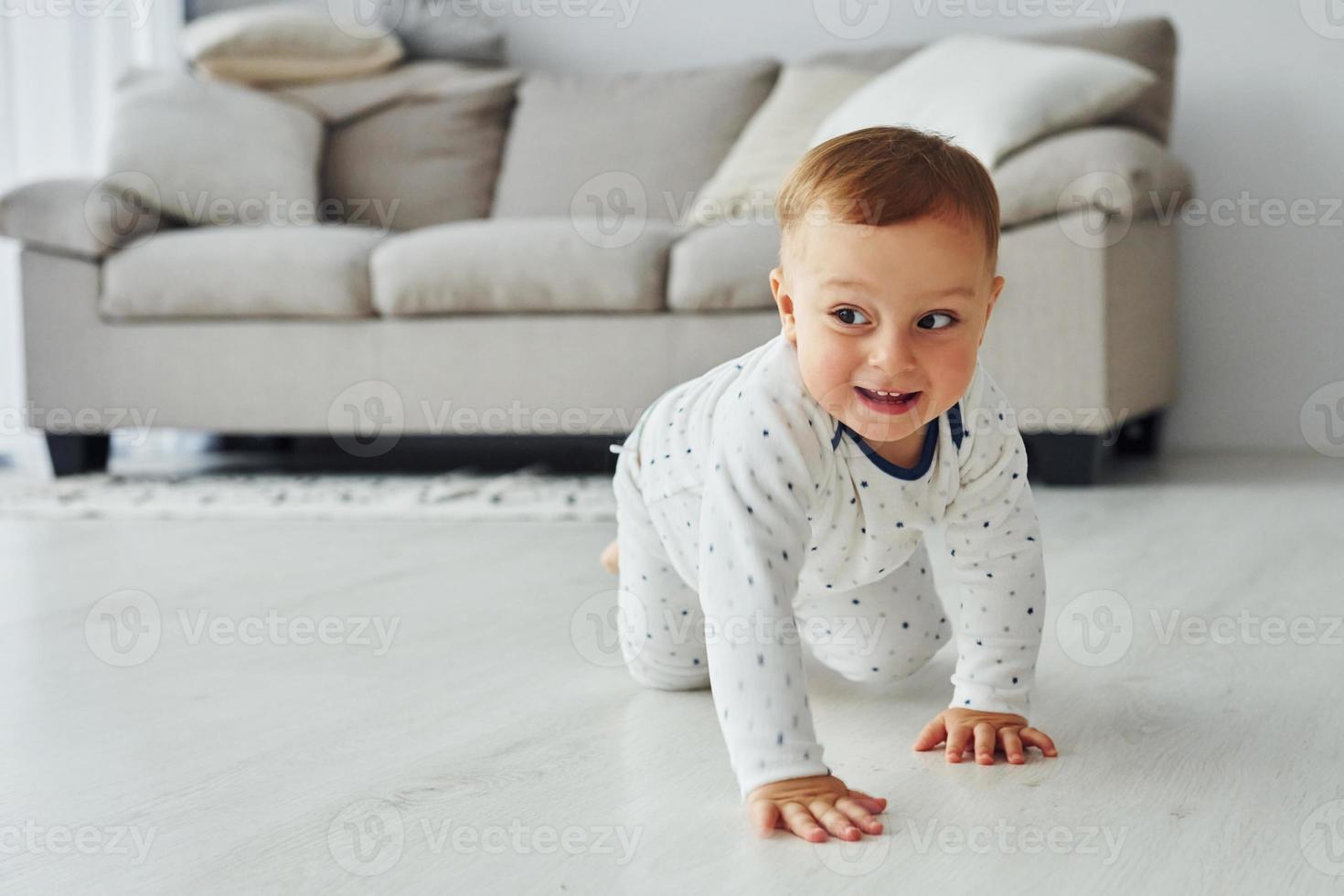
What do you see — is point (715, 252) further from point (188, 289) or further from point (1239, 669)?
point (1239, 669)

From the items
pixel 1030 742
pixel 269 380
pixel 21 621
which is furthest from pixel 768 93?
pixel 1030 742

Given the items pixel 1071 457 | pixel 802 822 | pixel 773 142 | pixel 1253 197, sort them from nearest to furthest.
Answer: pixel 802 822, pixel 1071 457, pixel 773 142, pixel 1253 197

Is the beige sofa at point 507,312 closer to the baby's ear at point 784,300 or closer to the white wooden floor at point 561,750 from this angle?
the white wooden floor at point 561,750

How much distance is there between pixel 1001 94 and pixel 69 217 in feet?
5.88

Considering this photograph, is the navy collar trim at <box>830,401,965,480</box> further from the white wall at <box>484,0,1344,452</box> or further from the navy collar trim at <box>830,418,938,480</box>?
the white wall at <box>484,0,1344,452</box>

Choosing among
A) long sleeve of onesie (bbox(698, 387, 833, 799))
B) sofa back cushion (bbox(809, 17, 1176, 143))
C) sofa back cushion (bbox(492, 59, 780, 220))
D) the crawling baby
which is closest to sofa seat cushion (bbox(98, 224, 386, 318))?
sofa back cushion (bbox(492, 59, 780, 220))

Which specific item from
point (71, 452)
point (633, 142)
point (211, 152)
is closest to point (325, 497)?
point (71, 452)

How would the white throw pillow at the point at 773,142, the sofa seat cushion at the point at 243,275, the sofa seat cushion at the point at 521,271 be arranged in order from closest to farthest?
the sofa seat cushion at the point at 521,271 → the sofa seat cushion at the point at 243,275 → the white throw pillow at the point at 773,142

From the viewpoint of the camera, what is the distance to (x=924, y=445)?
2.97 ft

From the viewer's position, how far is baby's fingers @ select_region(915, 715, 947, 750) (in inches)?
36.4

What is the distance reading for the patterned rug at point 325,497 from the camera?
2.14 metres

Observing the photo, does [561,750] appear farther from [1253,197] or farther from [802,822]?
[1253,197]

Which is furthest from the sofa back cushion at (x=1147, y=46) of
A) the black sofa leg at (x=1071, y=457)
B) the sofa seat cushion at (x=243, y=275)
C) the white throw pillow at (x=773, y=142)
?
the sofa seat cushion at (x=243, y=275)

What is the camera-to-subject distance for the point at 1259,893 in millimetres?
672
